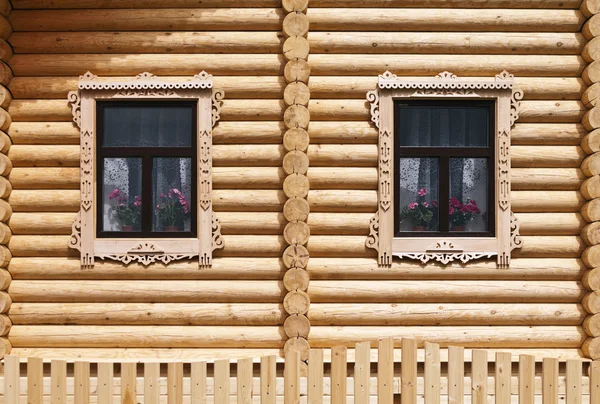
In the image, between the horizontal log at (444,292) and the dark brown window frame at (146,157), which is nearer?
the horizontal log at (444,292)

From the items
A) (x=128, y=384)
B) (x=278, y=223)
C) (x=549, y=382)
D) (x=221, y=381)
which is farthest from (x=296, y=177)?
(x=549, y=382)

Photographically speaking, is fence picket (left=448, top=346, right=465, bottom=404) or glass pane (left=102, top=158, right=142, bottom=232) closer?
fence picket (left=448, top=346, right=465, bottom=404)

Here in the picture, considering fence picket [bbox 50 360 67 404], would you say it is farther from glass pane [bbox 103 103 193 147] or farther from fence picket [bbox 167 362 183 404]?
glass pane [bbox 103 103 193 147]

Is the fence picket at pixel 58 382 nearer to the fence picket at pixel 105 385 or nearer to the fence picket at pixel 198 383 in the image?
the fence picket at pixel 105 385

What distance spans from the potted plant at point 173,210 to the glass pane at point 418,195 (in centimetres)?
269

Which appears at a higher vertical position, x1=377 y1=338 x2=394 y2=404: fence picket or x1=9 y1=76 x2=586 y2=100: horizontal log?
x1=9 y1=76 x2=586 y2=100: horizontal log

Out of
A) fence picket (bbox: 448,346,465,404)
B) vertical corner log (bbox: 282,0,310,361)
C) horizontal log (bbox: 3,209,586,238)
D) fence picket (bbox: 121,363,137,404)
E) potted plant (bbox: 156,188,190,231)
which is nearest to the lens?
fence picket (bbox: 121,363,137,404)

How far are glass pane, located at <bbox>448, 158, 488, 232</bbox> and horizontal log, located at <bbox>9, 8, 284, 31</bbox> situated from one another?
9.37ft

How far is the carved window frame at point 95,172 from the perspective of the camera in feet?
19.9

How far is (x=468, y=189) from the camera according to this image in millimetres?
6254

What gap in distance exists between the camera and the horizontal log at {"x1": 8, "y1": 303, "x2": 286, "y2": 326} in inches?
237

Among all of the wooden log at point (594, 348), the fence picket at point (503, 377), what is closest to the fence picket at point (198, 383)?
the fence picket at point (503, 377)

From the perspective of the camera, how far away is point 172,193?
20.5ft

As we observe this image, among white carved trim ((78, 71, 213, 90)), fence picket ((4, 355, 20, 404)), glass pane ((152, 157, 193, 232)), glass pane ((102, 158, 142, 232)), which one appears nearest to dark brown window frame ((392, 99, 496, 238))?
white carved trim ((78, 71, 213, 90))
